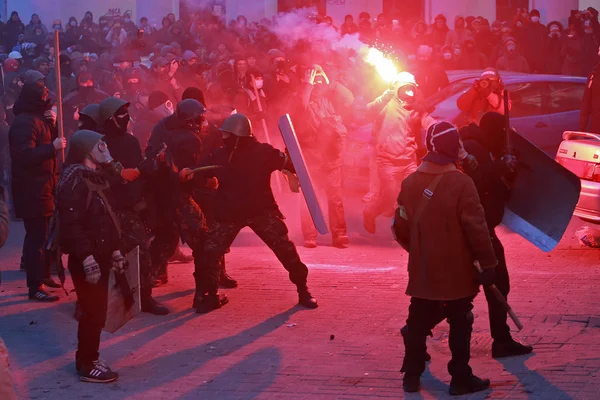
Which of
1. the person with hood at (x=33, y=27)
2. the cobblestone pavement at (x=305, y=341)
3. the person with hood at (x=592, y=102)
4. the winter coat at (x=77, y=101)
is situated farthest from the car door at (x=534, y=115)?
the person with hood at (x=33, y=27)

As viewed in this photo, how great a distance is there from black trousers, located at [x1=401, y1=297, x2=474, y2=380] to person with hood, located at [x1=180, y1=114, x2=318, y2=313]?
2.37m

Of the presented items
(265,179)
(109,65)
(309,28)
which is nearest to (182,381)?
(265,179)

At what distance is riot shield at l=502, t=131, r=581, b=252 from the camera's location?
24.0 feet

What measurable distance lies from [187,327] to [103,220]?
5.75 feet

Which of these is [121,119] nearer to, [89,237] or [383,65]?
[89,237]

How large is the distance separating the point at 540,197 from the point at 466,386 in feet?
6.05

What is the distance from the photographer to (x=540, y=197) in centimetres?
748

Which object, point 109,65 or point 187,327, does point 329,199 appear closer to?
point 187,327

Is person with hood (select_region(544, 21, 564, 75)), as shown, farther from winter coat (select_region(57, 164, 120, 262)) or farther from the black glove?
Result: winter coat (select_region(57, 164, 120, 262))

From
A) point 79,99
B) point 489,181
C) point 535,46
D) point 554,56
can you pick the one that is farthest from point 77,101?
point 554,56

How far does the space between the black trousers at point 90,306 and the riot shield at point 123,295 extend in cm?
4

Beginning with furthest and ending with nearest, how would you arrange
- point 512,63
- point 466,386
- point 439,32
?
point 439,32 < point 512,63 < point 466,386

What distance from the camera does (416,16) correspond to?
26891 mm

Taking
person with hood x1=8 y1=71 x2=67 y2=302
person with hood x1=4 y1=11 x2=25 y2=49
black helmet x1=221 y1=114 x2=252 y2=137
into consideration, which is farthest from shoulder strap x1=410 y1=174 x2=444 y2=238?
person with hood x1=4 y1=11 x2=25 y2=49
